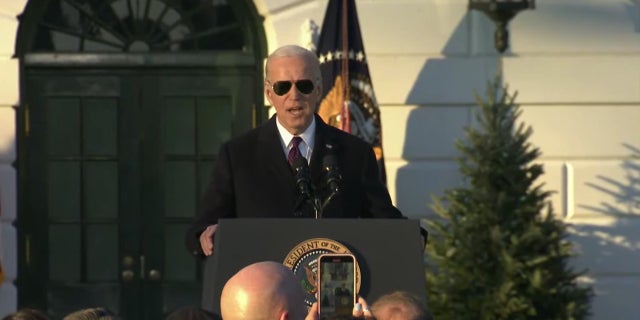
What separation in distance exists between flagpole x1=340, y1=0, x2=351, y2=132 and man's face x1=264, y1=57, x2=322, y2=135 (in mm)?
4320

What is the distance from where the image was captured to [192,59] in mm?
11680

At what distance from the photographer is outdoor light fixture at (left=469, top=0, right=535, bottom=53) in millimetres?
11328

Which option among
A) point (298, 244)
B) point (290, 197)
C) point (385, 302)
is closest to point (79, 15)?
point (290, 197)

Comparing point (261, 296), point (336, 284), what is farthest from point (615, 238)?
point (261, 296)

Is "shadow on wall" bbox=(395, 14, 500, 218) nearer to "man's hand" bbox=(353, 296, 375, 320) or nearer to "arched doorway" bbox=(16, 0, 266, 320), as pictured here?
"arched doorway" bbox=(16, 0, 266, 320)

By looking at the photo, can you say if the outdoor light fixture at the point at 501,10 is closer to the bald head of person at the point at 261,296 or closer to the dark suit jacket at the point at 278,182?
the dark suit jacket at the point at 278,182

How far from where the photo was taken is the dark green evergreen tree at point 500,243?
34.8 feet

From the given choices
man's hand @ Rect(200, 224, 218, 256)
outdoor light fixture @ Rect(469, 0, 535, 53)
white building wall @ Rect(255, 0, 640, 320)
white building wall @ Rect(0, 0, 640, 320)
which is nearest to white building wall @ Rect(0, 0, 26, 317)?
white building wall @ Rect(0, 0, 640, 320)

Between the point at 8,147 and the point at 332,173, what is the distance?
18.7 ft

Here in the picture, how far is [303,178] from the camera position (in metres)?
6.04

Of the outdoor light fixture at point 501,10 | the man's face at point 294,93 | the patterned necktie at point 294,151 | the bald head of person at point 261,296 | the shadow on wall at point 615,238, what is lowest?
the shadow on wall at point 615,238

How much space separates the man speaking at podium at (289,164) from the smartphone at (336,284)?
2.93 feet

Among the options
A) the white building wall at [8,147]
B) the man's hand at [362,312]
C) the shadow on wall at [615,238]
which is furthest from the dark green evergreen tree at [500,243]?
the man's hand at [362,312]

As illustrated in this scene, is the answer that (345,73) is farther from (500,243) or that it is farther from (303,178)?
(303,178)
